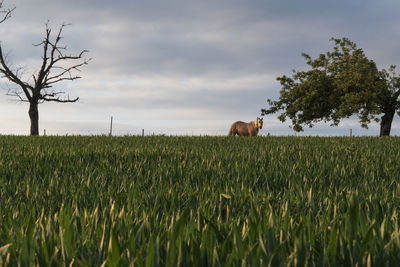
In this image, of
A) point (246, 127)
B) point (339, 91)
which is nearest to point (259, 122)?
point (246, 127)

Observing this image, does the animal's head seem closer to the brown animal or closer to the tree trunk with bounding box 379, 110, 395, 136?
the brown animal

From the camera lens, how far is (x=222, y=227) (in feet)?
7.75

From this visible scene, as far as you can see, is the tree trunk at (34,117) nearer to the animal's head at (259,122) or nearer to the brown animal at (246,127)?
the brown animal at (246,127)

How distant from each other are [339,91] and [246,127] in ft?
63.0

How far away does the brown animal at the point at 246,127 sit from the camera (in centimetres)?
2366

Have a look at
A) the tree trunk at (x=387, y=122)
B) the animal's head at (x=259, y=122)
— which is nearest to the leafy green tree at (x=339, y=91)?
the tree trunk at (x=387, y=122)

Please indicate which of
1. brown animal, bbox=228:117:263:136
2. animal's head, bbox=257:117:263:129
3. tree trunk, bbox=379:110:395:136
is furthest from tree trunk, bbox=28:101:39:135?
tree trunk, bbox=379:110:395:136

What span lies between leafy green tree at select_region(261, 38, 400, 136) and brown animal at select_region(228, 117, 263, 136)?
15.9 m

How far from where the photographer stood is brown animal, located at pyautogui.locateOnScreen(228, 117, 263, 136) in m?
23.7

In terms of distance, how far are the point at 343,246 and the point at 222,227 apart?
2.63ft

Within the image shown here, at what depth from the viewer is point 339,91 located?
39.4 m

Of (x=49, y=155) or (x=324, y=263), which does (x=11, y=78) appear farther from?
(x=324, y=263)

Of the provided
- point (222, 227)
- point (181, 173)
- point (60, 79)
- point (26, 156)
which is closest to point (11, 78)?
point (60, 79)

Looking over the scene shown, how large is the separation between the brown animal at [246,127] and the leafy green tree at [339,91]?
15.9 metres
